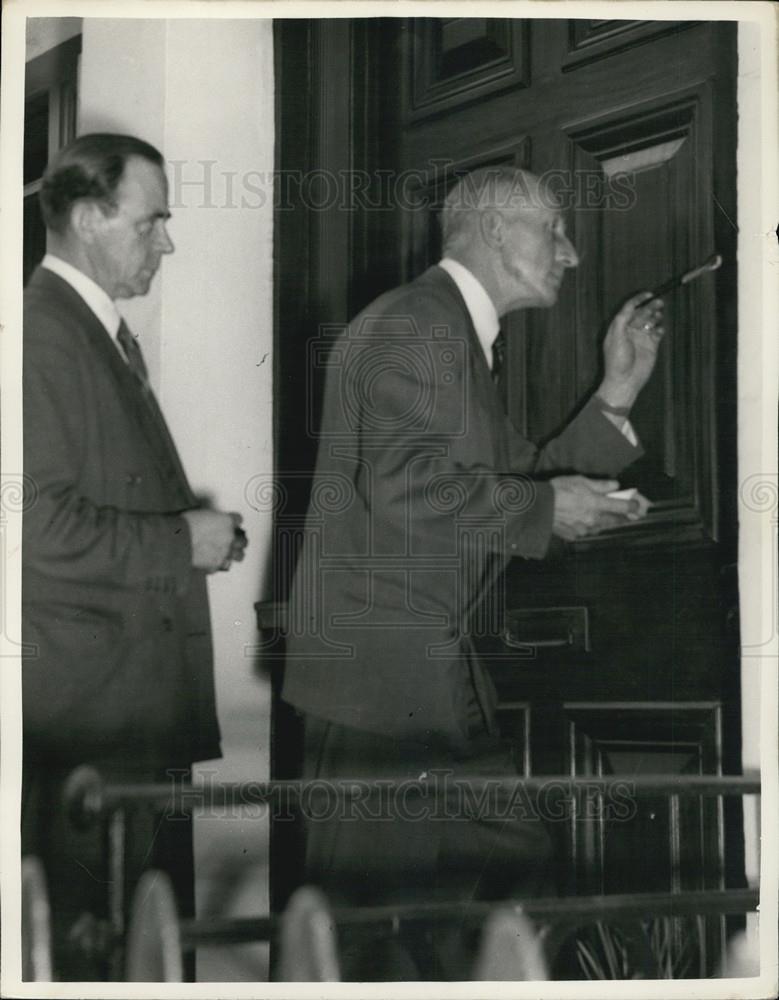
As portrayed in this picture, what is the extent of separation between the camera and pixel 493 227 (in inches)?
146

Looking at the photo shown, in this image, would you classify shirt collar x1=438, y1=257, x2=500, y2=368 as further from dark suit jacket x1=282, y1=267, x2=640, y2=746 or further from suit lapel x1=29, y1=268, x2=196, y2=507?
suit lapel x1=29, y1=268, x2=196, y2=507

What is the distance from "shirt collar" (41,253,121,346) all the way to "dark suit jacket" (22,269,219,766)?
0.09 meters

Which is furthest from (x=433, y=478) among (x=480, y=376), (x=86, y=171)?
(x=86, y=171)

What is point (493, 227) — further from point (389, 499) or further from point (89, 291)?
point (89, 291)

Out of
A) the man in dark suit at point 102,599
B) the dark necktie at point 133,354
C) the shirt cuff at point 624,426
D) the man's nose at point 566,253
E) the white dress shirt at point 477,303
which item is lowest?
the man in dark suit at point 102,599

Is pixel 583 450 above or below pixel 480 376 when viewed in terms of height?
below

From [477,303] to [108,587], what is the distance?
40.8 inches

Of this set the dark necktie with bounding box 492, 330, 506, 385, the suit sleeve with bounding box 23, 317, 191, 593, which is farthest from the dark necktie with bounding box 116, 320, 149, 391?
the dark necktie with bounding box 492, 330, 506, 385

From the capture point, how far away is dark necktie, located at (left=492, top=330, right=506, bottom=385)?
12.1 ft

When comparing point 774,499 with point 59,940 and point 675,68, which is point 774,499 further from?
point 59,940

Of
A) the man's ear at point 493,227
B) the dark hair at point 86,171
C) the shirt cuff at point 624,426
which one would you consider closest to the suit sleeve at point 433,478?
the shirt cuff at point 624,426

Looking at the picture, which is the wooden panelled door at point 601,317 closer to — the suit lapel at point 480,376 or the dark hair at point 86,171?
the suit lapel at point 480,376

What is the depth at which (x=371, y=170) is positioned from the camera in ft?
12.1

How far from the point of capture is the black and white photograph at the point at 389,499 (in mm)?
3518
